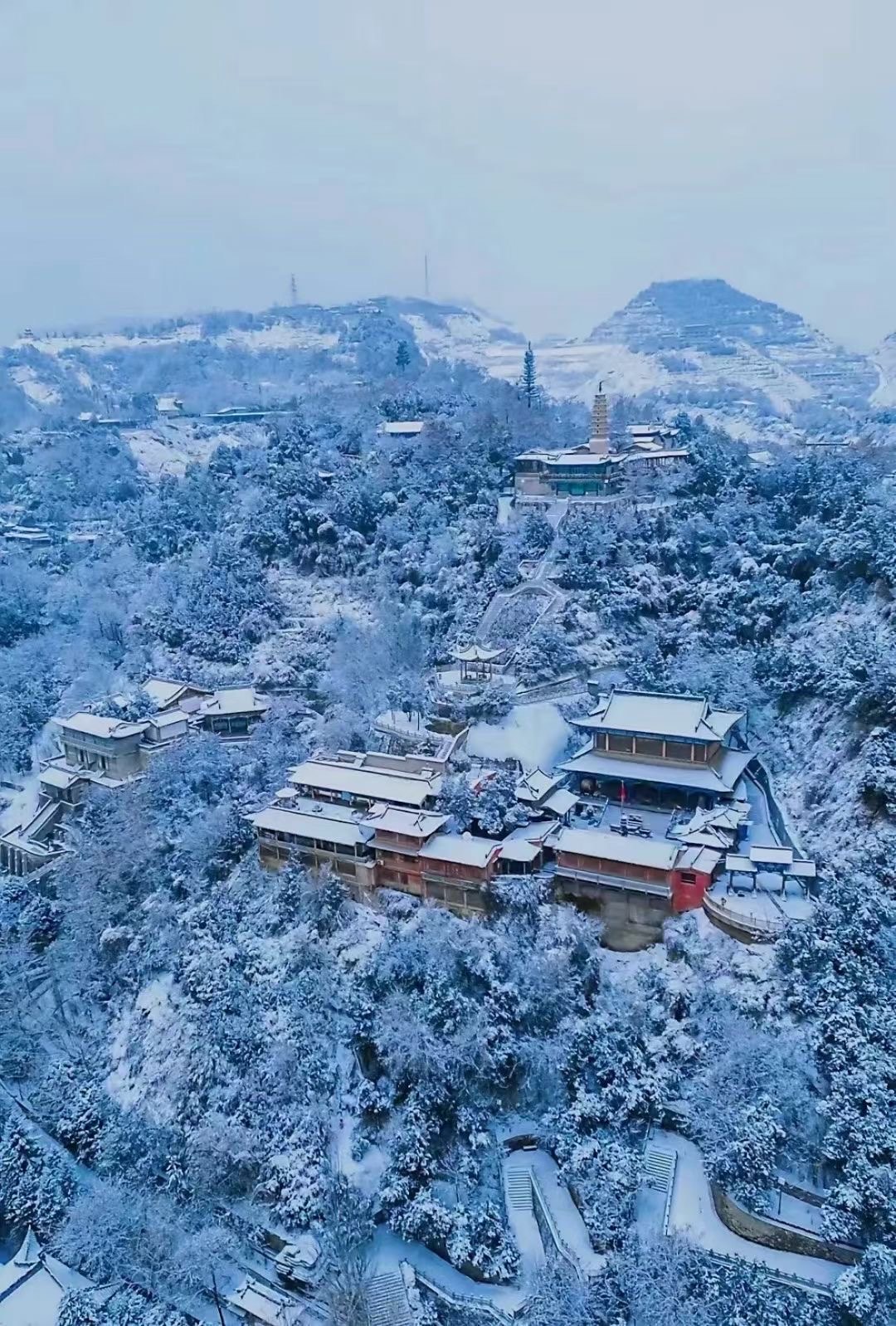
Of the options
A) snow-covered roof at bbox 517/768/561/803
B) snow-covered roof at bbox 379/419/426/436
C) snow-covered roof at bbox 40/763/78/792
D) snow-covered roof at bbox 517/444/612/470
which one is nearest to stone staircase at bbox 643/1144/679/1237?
snow-covered roof at bbox 517/768/561/803

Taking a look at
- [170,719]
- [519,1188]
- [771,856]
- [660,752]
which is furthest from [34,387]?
[519,1188]

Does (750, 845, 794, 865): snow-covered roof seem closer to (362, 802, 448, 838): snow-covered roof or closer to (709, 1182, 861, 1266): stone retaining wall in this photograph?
(709, 1182, 861, 1266): stone retaining wall

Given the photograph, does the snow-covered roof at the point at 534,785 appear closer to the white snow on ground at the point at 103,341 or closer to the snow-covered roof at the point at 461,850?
the snow-covered roof at the point at 461,850

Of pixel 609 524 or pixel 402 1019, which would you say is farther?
pixel 609 524

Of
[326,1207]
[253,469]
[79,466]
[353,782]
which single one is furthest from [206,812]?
[79,466]

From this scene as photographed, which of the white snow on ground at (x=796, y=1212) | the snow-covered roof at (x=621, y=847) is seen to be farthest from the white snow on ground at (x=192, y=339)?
the white snow on ground at (x=796, y=1212)

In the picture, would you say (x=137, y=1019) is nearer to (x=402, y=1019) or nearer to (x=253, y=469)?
(x=402, y=1019)
